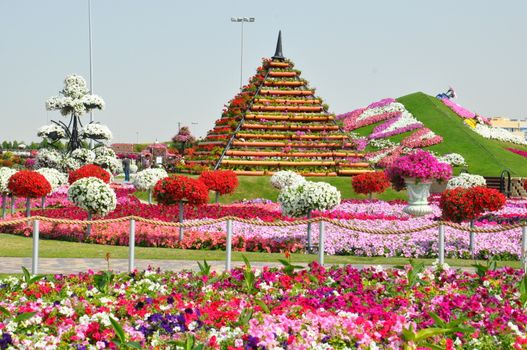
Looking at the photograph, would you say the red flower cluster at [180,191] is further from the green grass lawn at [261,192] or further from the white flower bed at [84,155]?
the white flower bed at [84,155]

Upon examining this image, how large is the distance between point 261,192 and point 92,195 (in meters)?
16.6

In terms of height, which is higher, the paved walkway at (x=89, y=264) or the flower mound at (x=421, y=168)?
the flower mound at (x=421, y=168)

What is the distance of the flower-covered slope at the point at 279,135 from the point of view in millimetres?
44625

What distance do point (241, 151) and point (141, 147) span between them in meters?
96.1

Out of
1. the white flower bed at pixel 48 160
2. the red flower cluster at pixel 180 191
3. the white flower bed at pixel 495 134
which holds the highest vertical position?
the white flower bed at pixel 495 134

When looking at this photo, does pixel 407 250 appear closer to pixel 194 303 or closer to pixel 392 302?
pixel 392 302

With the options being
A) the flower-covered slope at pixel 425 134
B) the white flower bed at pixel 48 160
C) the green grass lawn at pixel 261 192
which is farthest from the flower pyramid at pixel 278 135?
the flower-covered slope at pixel 425 134

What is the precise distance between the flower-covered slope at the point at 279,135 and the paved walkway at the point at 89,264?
83.4ft

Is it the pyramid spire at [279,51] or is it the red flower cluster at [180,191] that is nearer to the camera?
the red flower cluster at [180,191]

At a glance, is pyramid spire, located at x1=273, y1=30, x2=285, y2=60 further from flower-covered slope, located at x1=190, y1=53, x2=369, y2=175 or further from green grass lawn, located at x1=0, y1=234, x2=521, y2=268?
green grass lawn, located at x1=0, y1=234, x2=521, y2=268

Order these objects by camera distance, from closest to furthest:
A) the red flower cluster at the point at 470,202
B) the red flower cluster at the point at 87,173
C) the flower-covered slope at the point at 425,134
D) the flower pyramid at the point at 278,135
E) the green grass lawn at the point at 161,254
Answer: the green grass lawn at the point at 161,254, the red flower cluster at the point at 470,202, the red flower cluster at the point at 87,173, the flower pyramid at the point at 278,135, the flower-covered slope at the point at 425,134

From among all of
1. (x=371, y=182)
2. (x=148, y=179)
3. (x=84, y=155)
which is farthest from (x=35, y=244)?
(x=84, y=155)

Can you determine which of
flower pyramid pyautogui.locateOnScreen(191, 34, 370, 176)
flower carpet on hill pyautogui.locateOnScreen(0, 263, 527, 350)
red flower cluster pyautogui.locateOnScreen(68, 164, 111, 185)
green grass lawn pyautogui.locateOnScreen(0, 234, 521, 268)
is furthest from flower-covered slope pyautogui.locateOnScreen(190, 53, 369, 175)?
flower carpet on hill pyautogui.locateOnScreen(0, 263, 527, 350)

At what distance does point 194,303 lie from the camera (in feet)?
34.5
